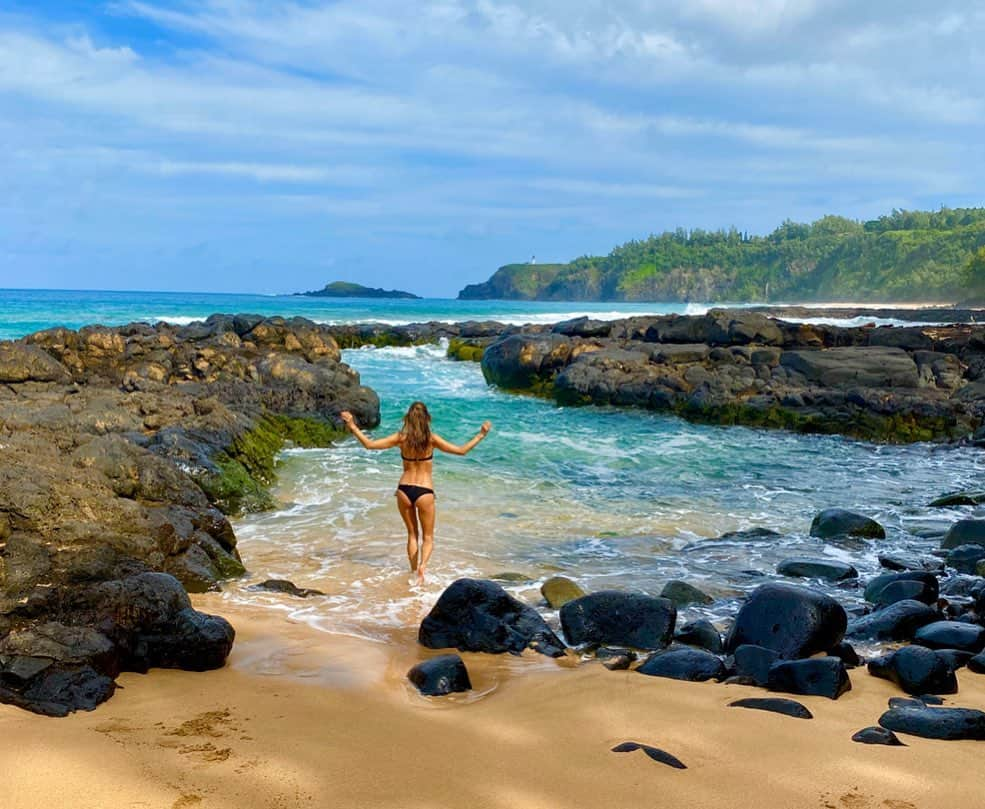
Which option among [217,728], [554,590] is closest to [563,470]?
[554,590]

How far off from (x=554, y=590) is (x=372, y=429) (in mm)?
11685

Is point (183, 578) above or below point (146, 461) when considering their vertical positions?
below

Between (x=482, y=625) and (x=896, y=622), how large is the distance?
119 inches

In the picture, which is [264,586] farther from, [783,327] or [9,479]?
[783,327]

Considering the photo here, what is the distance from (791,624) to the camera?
5.81 meters

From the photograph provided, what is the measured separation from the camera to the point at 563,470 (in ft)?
47.9

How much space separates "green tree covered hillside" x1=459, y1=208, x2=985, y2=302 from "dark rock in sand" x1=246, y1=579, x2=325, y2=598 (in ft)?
307

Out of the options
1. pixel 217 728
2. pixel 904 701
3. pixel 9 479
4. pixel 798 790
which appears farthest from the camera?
pixel 9 479

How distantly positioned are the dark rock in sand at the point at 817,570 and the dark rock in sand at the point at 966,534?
159 cm

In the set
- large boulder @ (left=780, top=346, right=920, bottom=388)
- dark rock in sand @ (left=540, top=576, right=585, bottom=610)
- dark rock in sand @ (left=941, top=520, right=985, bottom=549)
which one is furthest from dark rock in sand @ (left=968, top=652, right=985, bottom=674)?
large boulder @ (left=780, top=346, right=920, bottom=388)

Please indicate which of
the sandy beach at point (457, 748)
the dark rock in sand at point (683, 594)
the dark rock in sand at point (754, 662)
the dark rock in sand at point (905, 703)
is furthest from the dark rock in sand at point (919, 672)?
the dark rock in sand at point (683, 594)

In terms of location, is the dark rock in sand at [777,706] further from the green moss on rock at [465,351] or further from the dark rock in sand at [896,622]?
the green moss on rock at [465,351]

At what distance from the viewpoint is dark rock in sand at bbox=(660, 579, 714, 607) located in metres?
7.40

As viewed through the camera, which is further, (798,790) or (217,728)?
(217,728)
